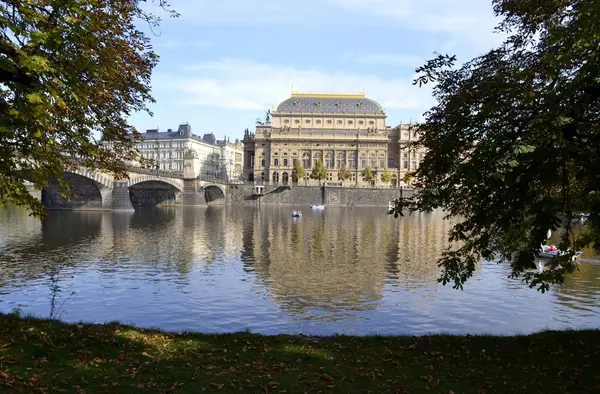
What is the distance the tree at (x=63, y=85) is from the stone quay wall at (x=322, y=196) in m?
125

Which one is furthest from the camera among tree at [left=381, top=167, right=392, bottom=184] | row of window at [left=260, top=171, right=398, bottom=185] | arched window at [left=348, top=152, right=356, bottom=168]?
arched window at [left=348, top=152, right=356, bottom=168]

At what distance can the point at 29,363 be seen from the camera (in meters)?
8.85

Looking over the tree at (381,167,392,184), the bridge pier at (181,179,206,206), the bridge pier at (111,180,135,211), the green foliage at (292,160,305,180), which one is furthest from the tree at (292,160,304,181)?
the bridge pier at (111,180,135,211)

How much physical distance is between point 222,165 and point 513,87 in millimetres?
193053

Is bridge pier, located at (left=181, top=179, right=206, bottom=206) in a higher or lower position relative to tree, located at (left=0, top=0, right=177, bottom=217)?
lower

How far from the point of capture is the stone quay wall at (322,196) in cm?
13988

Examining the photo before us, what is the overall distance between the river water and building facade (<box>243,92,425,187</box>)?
11859cm

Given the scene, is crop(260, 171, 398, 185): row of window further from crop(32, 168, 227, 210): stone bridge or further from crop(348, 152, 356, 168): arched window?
crop(32, 168, 227, 210): stone bridge

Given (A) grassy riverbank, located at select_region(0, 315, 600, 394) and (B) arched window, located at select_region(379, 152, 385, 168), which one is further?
(B) arched window, located at select_region(379, 152, 385, 168)

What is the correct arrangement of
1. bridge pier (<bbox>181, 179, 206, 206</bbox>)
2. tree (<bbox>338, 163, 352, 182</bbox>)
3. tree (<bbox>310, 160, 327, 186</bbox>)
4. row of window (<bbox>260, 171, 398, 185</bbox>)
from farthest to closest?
row of window (<bbox>260, 171, 398, 185</bbox>)
tree (<bbox>338, 163, 352, 182</bbox>)
tree (<bbox>310, 160, 327, 186</bbox>)
bridge pier (<bbox>181, 179, 206, 206</bbox>)

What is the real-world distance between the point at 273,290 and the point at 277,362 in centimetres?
1412

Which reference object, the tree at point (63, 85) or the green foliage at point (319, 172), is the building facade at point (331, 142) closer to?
the green foliage at point (319, 172)

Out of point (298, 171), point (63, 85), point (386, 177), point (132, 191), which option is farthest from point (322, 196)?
point (63, 85)

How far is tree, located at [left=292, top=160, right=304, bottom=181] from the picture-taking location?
151000 millimetres
